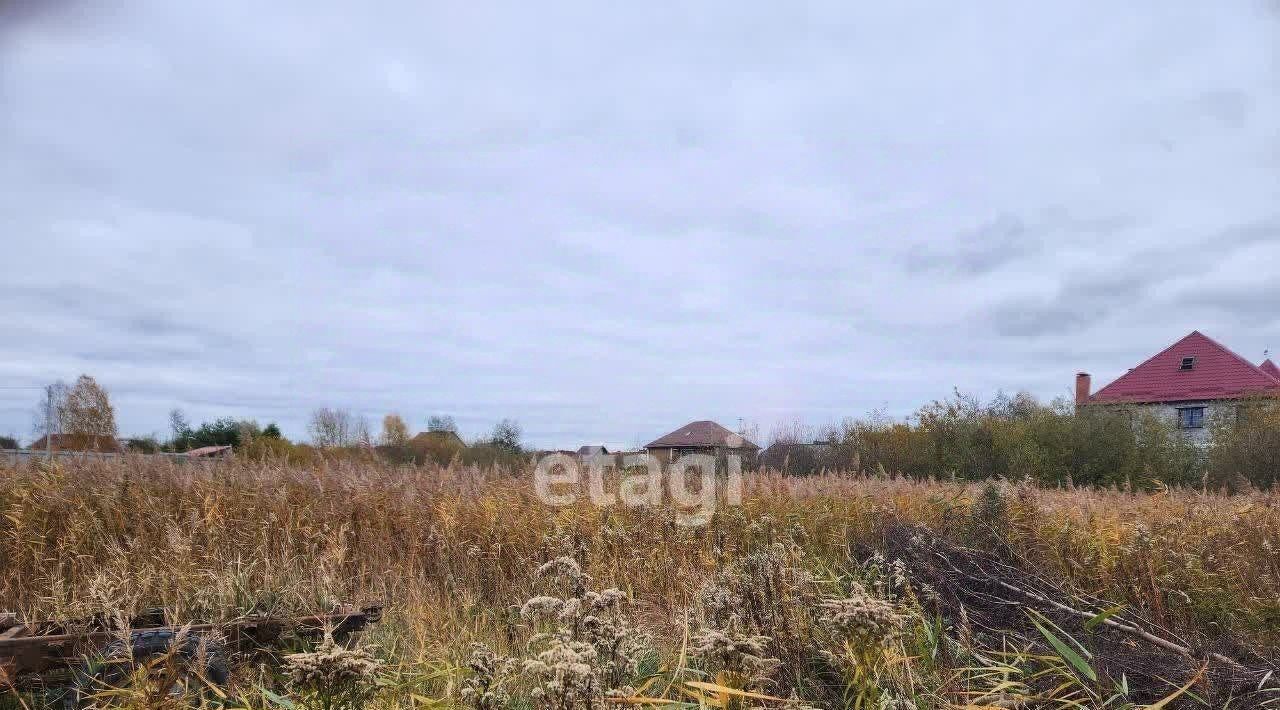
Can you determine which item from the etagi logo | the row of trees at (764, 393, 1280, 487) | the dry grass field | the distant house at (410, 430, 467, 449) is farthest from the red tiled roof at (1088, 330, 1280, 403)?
the etagi logo

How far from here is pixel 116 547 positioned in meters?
4.94

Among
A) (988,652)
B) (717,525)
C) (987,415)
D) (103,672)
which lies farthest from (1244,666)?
(987,415)

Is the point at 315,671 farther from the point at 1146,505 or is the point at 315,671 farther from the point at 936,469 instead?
the point at 936,469

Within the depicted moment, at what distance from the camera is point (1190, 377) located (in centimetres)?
2762

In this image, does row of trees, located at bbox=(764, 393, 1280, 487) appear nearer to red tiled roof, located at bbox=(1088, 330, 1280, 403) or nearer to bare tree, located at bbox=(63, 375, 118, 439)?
red tiled roof, located at bbox=(1088, 330, 1280, 403)

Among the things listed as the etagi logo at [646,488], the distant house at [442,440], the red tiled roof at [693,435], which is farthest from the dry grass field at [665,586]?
the red tiled roof at [693,435]

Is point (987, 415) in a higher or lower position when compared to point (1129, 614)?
higher

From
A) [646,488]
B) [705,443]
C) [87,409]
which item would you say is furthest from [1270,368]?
[87,409]

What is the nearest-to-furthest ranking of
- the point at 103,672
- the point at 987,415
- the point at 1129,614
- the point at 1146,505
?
the point at 103,672
the point at 1129,614
the point at 1146,505
the point at 987,415

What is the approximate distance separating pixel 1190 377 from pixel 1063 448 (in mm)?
18896

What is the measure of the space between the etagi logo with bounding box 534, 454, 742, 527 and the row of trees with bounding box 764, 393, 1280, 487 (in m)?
6.08

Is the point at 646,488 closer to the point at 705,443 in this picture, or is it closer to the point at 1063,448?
the point at 1063,448

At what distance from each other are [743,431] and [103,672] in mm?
14236

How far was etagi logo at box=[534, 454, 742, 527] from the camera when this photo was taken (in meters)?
5.61
